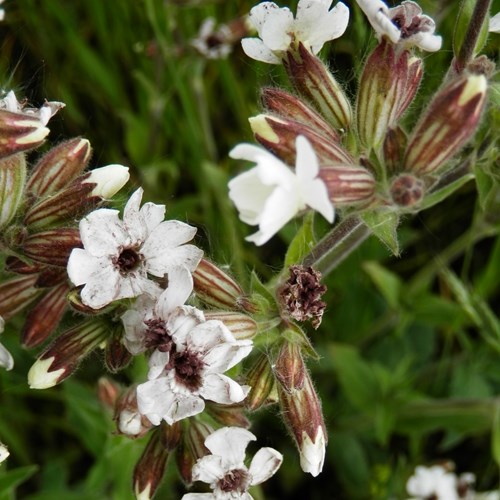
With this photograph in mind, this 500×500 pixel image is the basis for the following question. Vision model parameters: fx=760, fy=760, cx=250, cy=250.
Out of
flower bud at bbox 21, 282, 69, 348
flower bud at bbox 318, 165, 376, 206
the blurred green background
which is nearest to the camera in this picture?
flower bud at bbox 318, 165, 376, 206

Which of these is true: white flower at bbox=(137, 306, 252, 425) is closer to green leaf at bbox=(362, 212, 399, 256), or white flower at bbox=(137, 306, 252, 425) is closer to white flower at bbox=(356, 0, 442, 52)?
green leaf at bbox=(362, 212, 399, 256)

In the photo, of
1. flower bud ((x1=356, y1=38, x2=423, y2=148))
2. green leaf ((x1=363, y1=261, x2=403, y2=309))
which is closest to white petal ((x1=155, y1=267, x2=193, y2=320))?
flower bud ((x1=356, y1=38, x2=423, y2=148))

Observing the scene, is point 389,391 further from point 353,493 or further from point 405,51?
point 405,51

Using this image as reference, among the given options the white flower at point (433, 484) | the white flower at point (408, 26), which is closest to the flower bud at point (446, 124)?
the white flower at point (408, 26)

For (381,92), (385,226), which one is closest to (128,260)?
(385,226)

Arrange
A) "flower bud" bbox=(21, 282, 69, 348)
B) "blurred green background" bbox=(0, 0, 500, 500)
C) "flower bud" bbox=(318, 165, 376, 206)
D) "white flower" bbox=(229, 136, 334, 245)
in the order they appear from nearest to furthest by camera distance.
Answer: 1. "white flower" bbox=(229, 136, 334, 245)
2. "flower bud" bbox=(318, 165, 376, 206)
3. "flower bud" bbox=(21, 282, 69, 348)
4. "blurred green background" bbox=(0, 0, 500, 500)

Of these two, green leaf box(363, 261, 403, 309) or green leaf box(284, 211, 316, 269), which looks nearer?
green leaf box(284, 211, 316, 269)
